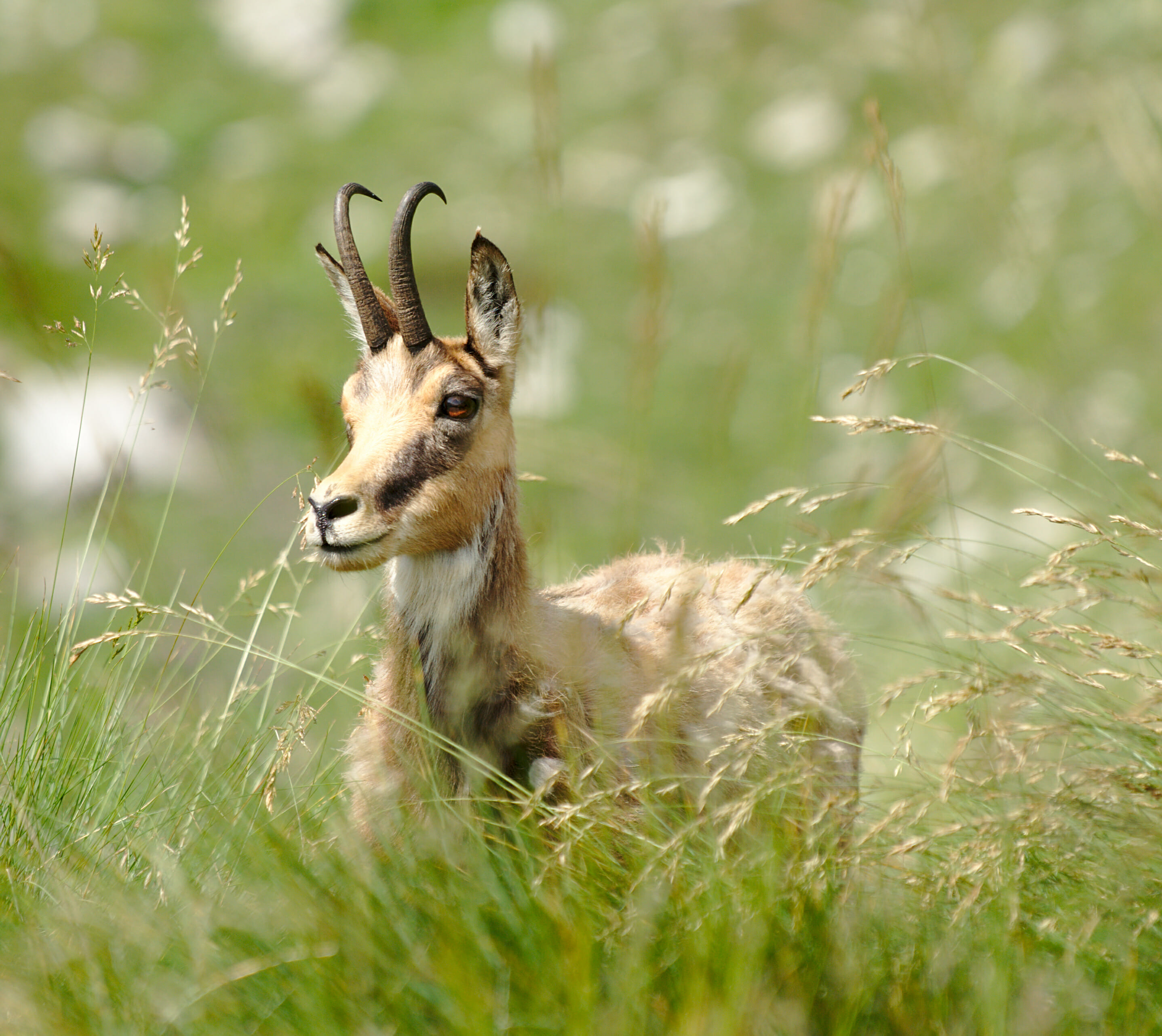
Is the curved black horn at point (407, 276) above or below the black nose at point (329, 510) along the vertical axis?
above

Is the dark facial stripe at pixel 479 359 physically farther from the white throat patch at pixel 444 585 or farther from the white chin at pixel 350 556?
the white chin at pixel 350 556

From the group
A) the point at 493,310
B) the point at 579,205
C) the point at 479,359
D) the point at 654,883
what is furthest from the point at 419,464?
the point at 579,205

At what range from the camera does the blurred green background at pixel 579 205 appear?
13391 mm

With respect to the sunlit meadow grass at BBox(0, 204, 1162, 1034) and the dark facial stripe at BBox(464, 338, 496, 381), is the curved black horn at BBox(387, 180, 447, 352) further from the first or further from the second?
the sunlit meadow grass at BBox(0, 204, 1162, 1034)

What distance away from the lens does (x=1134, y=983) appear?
2.06m

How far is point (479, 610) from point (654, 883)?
1872mm

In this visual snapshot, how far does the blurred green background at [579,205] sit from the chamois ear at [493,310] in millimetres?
5434

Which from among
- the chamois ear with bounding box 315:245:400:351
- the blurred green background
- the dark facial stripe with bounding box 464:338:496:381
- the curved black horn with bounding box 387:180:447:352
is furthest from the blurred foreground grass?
the blurred green background

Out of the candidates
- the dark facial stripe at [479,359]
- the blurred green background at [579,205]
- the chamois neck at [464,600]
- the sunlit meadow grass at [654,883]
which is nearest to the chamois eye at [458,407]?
the dark facial stripe at [479,359]

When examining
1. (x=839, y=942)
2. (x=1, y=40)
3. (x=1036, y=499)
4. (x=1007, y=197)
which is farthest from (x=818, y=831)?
(x=1, y=40)

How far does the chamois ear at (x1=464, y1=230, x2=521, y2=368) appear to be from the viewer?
4441 mm

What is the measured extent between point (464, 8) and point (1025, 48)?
909 centimetres

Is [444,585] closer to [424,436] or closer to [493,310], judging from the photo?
[424,436]

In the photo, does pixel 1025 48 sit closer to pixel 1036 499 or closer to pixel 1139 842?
pixel 1036 499
